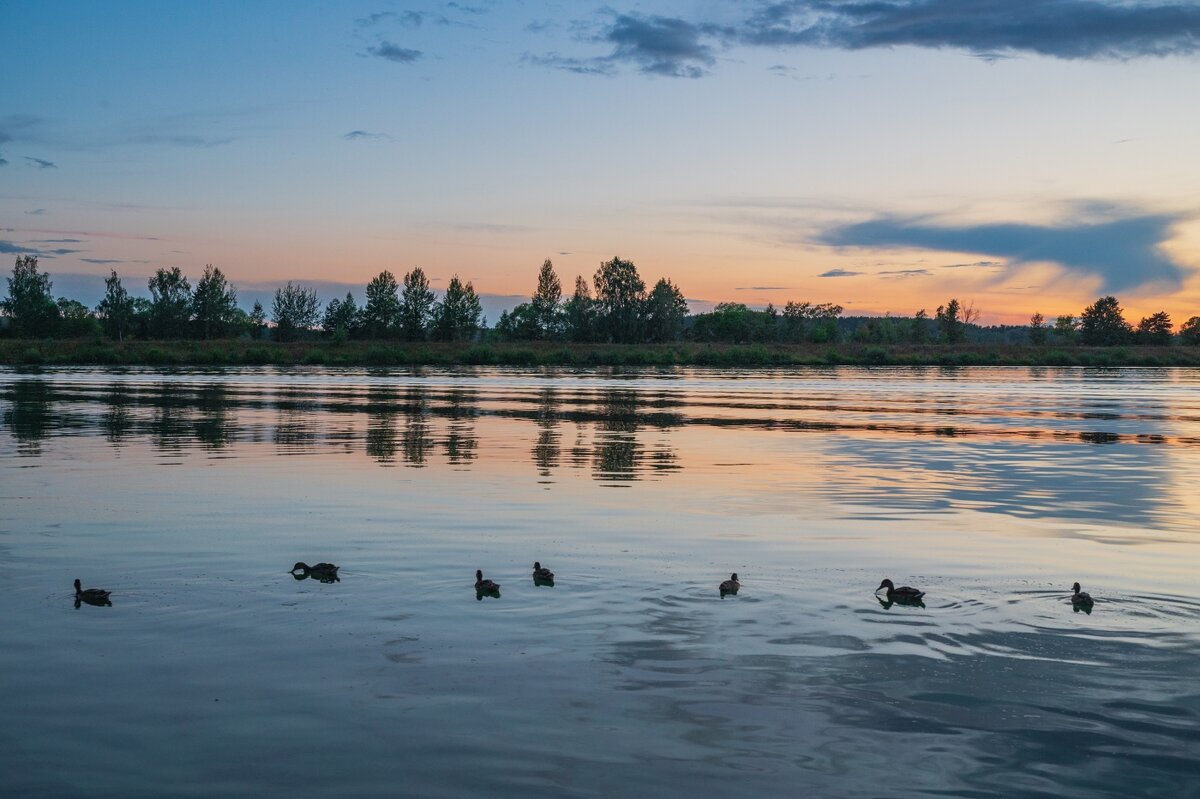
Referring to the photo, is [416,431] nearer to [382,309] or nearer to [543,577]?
[543,577]

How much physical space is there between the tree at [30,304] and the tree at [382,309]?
49.4 m

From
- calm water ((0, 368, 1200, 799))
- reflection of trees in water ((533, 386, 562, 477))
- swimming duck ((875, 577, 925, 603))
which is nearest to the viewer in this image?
calm water ((0, 368, 1200, 799))

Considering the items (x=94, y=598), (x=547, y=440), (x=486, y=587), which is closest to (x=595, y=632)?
(x=486, y=587)

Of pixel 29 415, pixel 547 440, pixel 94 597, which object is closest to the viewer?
pixel 94 597

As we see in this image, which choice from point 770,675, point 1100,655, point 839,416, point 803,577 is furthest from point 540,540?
point 839,416

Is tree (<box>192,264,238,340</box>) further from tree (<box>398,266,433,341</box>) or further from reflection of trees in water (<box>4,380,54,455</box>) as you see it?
reflection of trees in water (<box>4,380,54,455</box>)

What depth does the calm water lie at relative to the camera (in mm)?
8766

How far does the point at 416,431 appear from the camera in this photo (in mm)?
40312

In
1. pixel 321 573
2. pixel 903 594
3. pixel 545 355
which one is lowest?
pixel 321 573

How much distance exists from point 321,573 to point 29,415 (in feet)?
119

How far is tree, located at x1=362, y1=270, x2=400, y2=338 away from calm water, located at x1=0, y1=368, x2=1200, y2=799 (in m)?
155

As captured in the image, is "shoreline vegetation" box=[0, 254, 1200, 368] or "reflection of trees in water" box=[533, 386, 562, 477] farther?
"shoreline vegetation" box=[0, 254, 1200, 368]

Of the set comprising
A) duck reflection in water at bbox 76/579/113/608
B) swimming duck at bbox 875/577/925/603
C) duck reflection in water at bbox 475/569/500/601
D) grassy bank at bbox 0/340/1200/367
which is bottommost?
duck reflection in water at bbox 76/579/113/608

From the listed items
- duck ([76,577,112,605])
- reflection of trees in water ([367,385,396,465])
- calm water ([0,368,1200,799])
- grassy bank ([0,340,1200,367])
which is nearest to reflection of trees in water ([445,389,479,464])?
reflection of trees in water ([367,385,396,465])
